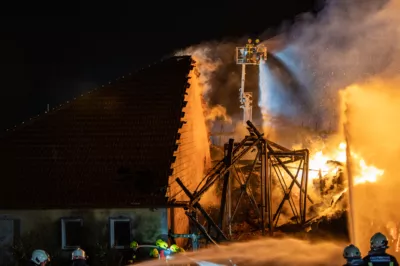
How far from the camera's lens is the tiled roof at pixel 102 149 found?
1895 cm

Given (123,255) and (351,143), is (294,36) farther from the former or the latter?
(123,255)

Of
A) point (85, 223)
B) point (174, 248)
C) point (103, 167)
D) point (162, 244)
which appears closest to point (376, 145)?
point (174, 248)

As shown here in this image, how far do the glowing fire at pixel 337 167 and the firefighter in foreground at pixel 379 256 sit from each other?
12.8 meters

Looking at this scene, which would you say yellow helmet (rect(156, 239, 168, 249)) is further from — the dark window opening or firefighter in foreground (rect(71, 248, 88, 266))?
firefighter in foreground (rect(71, 248, 88, 266))

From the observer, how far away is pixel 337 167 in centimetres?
2675

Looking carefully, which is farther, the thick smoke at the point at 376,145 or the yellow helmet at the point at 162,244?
the thick smoke at the point at 376,145

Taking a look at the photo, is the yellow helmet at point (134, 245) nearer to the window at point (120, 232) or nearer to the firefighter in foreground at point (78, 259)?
the window at point (120, 232)

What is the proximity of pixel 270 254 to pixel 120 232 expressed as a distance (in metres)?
5.27

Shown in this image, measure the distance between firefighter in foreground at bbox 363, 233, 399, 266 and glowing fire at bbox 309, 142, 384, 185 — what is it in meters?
12.8

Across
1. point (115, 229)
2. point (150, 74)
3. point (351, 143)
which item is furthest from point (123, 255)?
point (351, 143)

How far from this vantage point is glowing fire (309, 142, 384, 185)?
882 inches

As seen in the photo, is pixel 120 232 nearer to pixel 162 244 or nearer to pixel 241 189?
pixel 162 244

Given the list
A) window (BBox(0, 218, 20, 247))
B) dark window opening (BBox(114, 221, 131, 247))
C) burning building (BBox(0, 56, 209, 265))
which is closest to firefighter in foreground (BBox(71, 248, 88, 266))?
burning building (BBox(0, 56, 209, 265))

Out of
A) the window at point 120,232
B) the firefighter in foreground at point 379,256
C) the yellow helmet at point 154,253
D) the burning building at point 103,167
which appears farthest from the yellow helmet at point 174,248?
the firefighter in foreground at point 379,256
